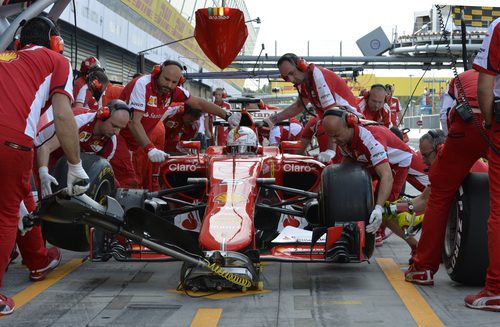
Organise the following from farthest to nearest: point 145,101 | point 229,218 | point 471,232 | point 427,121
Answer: point 427,121, point 145,101, point 229,218, point 471,232

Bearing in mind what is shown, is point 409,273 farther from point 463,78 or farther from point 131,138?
point 131,138

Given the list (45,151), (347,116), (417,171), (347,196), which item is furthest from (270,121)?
(45,151)

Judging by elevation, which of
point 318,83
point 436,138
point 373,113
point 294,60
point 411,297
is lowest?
point 411,297

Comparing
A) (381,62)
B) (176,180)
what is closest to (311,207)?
(176,180)

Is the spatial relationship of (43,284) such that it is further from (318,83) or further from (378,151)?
(318,83)

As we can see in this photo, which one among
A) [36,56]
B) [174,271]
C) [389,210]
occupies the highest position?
[36,56]

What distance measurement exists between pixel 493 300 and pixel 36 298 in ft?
8.58

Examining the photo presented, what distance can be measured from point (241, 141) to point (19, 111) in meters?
2.61

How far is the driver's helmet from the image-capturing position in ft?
21.7

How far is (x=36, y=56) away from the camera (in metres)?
4.50

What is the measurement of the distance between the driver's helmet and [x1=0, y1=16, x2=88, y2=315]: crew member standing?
2279mm

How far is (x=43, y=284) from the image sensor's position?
513 centimetres

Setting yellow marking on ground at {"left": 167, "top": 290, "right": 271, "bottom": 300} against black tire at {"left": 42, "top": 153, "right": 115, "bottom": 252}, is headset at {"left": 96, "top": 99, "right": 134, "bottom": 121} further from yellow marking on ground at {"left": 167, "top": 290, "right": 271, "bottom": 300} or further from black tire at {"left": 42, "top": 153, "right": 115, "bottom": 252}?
yellow marking on ground at {"left": 167, "top": 290, "right": 271, "bottom": 300}

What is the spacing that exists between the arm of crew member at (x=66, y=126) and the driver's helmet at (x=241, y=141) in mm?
2309
